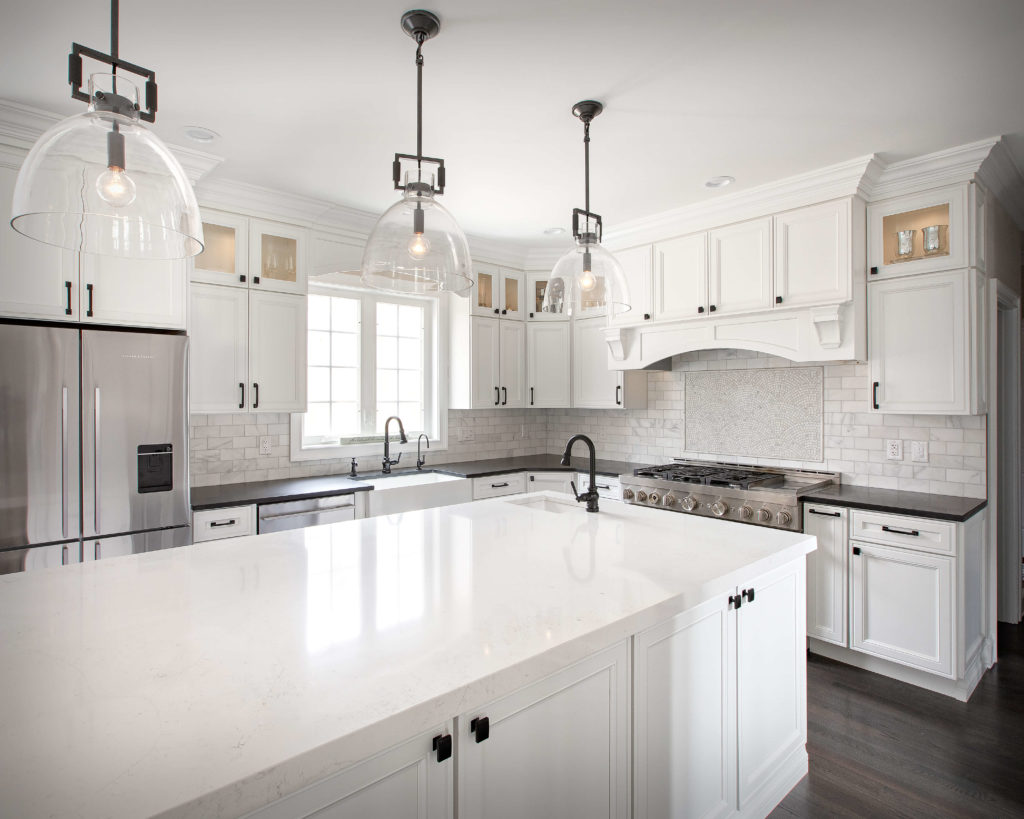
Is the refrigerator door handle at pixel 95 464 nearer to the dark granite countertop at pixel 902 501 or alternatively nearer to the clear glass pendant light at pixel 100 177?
the clear glass pendant light at pixel 100 177

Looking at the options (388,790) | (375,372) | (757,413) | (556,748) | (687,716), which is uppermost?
(375,372)

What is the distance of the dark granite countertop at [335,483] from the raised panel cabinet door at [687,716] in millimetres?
933

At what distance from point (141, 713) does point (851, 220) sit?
368cm

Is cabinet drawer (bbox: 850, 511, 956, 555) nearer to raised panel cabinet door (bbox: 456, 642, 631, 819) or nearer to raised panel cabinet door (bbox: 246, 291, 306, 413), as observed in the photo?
raised panel cabinet door (bbox: 456, 642, 631, 819)

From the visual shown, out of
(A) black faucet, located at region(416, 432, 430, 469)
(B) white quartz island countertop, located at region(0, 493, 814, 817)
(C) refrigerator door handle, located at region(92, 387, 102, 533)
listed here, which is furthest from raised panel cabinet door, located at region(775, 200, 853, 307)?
(C) refrigerator door handle, located at region(92, 387, 102, 533)

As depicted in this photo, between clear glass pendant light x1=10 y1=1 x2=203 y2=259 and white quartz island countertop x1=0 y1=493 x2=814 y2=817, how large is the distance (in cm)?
87

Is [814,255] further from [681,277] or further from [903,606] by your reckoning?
[903,606]

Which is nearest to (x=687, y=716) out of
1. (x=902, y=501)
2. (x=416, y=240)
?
(x=416, y=240)

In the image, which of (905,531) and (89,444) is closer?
(89,444)

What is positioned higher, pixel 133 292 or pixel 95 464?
pixel 133 292

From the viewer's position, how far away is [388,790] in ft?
3.18

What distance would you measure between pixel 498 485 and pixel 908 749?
110 inches

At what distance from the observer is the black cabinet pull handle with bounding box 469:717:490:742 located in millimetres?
1093

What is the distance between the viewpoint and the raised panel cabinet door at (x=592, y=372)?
15.1ft
